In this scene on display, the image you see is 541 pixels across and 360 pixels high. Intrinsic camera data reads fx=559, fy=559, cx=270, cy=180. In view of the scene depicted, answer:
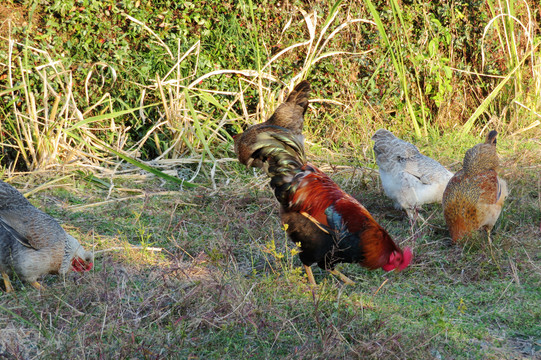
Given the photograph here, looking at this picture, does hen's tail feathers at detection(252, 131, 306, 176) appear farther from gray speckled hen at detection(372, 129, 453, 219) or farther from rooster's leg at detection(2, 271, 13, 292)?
rooster's leg at detection(2, 271, 13, 292)

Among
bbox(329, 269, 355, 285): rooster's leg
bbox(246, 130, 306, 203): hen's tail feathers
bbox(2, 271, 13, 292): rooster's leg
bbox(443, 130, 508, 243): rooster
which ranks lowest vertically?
bbox(329, 269, 355, 285): rooster's leg

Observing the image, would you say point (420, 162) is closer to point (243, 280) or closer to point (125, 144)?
point (243, 280)

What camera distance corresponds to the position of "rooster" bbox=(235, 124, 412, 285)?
3512mm

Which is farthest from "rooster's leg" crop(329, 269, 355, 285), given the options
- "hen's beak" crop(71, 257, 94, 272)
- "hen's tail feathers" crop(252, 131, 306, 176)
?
"hen's beak" crop(71, 257, 94, 272)

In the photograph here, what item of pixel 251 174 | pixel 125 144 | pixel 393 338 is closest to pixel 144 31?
pixel 125 144

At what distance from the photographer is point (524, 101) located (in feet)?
23.6

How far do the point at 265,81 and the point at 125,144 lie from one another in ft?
5.92

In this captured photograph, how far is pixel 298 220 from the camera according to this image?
3662mm

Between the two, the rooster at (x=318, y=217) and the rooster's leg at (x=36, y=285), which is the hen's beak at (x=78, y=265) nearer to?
the rooster's leg at (x=36, y=285)

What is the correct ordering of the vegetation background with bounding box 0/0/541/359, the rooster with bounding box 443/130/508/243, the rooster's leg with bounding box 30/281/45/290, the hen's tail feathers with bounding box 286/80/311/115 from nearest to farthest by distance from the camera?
the vegetation background with bounding box 0/0/541/359 < the rooster's leg with bounding box 30/281/45/290 < the rooster with bounding box 443/130/508/243 < the hen's tail feathers with bounding box 286/80/311/115

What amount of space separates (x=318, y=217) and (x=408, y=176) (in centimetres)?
161

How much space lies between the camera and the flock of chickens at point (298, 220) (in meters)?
3.52

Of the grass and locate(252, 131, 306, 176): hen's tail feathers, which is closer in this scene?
the grass

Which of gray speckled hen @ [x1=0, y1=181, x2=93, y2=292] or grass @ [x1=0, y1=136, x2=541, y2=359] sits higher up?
gray speckled hen @ [x1=0, y1=181, x2=93, y2=292]
